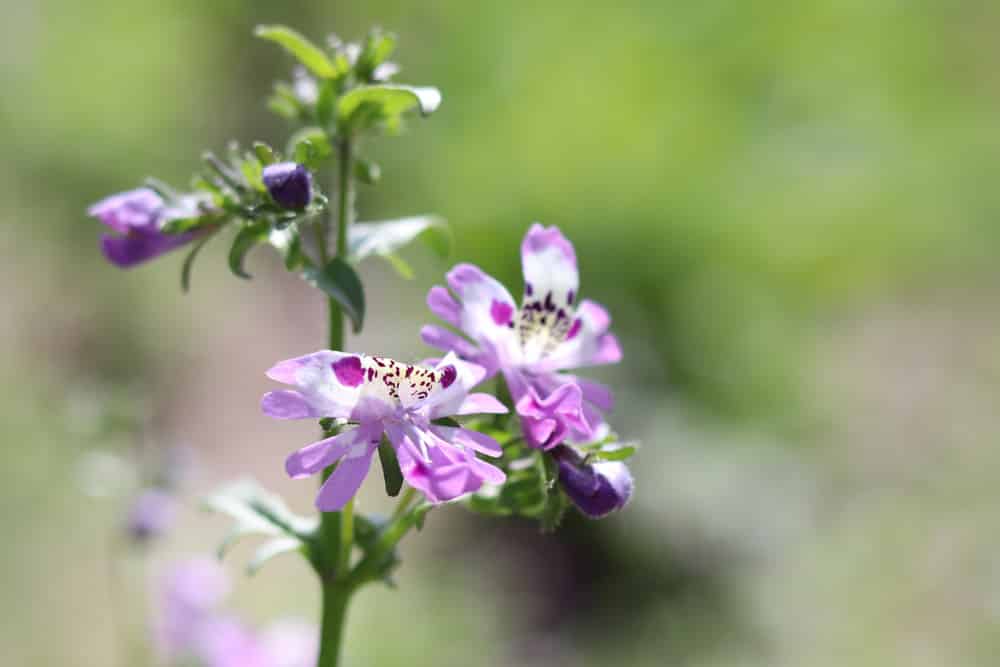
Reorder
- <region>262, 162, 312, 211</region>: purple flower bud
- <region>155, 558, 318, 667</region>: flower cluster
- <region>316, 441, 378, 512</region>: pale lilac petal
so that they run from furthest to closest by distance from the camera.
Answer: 1. <region>155, 558, 318, 667</region>: flower cluster
2. <region>262, 162, 312, 211</region>: purple flower bud
3. <region>316, 441, 378, 512</region>: pale lilac petal

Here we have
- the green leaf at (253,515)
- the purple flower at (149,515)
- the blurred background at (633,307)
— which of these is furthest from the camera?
the blurred background at (633,307)

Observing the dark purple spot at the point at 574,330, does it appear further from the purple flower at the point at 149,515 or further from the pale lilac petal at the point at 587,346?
the purple flower at the point at 149,515

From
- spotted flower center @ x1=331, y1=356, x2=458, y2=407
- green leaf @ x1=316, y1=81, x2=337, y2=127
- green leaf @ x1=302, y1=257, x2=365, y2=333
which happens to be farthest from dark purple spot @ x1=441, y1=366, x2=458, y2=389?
green leaf @ x1=316, y1=81, x2=337, y2=127

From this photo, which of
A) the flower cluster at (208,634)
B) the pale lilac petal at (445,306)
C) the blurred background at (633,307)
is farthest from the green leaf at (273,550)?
the blurred background at (633,307)

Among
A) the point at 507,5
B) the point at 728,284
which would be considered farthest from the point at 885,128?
the point at 507,5

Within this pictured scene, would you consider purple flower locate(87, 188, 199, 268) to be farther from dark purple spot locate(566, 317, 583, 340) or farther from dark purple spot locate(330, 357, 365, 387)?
dark purple spot locate(566, 317, 583, 340)

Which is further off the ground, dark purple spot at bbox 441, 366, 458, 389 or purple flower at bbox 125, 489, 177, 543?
dark purple spot at bbox 441, 366, 458, 389

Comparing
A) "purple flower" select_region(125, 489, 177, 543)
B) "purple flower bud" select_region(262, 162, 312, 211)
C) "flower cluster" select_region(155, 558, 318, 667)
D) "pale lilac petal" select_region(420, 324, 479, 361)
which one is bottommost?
"flower cluster" select_region(155, 558, 318, 667)
